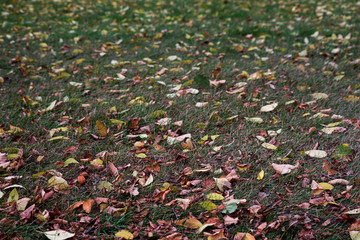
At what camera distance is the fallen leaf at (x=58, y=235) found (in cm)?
126

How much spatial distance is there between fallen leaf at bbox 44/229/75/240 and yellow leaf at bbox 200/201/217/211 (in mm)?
629

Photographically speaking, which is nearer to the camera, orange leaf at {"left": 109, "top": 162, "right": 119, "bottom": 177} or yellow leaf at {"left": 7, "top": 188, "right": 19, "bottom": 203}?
yellow leaf at {"left": 7, "top": 188, "right": 19, "bottom": 203}

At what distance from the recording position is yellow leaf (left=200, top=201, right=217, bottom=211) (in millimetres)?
1425

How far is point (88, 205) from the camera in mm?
1432

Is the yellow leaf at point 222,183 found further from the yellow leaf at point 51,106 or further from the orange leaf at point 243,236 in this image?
the yellow leaf at point 51,106

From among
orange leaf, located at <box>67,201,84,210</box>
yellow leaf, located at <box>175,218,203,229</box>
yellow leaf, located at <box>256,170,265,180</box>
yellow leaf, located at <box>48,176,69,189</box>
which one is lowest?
yellow leaf, located at <box>175,218,203,229</box>

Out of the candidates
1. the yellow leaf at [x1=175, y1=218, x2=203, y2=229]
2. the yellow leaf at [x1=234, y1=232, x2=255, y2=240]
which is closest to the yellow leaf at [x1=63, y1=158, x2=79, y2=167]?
the yellow leaf at [x1=175, y1=218, x2=203, y2=229]

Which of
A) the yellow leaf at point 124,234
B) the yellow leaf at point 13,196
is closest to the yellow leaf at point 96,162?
the yellow leaf at point 13,196

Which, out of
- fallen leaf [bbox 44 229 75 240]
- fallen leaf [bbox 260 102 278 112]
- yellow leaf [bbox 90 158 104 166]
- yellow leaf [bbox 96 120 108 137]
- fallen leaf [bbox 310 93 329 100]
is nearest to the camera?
fallen leaf [bbox 44 229 75 240]

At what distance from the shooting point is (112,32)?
420cm

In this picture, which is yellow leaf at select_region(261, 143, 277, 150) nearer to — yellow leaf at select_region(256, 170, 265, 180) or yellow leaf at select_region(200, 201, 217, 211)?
yellow leaf at select_region(256, 170, 265, 180)

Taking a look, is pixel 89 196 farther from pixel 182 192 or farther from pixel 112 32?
pixel 112 32

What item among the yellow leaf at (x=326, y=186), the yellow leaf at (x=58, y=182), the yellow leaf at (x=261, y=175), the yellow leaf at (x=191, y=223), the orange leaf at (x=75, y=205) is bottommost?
the yellow leaf at (x=191, y=223)

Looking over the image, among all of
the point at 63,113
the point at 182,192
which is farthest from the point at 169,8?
the point at 182,192
